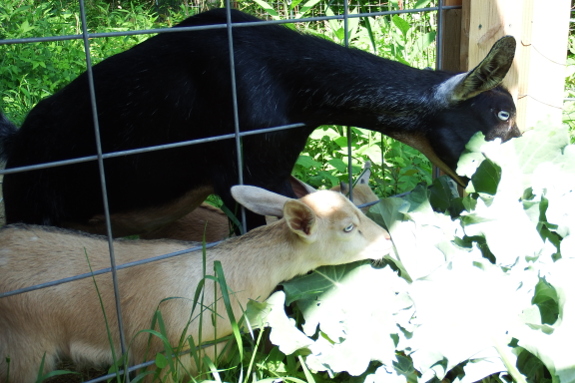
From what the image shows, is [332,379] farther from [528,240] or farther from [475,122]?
[475,122]

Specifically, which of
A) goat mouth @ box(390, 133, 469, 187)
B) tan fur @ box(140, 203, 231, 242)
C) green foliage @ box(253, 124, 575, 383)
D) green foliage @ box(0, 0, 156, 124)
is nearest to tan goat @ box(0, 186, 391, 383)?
green foliage @ box(253, 124, 575, 383)

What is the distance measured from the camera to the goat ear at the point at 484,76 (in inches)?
119

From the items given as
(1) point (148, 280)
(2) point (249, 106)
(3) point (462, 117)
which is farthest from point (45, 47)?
(3) point (462, 117)

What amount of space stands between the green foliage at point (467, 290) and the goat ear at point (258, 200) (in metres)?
0.32

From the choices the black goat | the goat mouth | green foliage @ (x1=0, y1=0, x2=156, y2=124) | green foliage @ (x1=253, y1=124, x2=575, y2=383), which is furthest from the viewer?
green foliage @ (x1=0, y1=0, x2=156, y2=124)

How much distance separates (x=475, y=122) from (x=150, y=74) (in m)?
1.51

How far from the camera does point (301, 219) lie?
2889 mm

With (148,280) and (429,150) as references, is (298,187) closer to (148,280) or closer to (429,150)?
(429,150)

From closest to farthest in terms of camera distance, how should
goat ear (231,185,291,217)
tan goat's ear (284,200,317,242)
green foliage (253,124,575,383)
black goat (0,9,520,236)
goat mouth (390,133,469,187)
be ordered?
green foliage (253,124,575,383), tan goat's ear (284,200,317,242), goat ear (231,185,291,217), black goat (0,9,520,236), goat mouth (390,133,469,187)

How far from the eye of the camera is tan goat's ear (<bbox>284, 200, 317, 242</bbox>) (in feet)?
9.16

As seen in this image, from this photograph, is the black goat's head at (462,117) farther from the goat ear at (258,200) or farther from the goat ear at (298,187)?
the goat ear at (258,200)

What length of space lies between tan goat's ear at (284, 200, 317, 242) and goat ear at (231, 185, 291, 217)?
0.09 metres

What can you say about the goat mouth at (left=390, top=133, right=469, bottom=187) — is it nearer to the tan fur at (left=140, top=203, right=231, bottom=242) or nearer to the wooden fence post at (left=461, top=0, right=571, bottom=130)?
the wooden fence post at (left=461, top=0, right=571, bottom=130)

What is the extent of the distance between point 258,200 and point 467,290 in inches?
35.0
